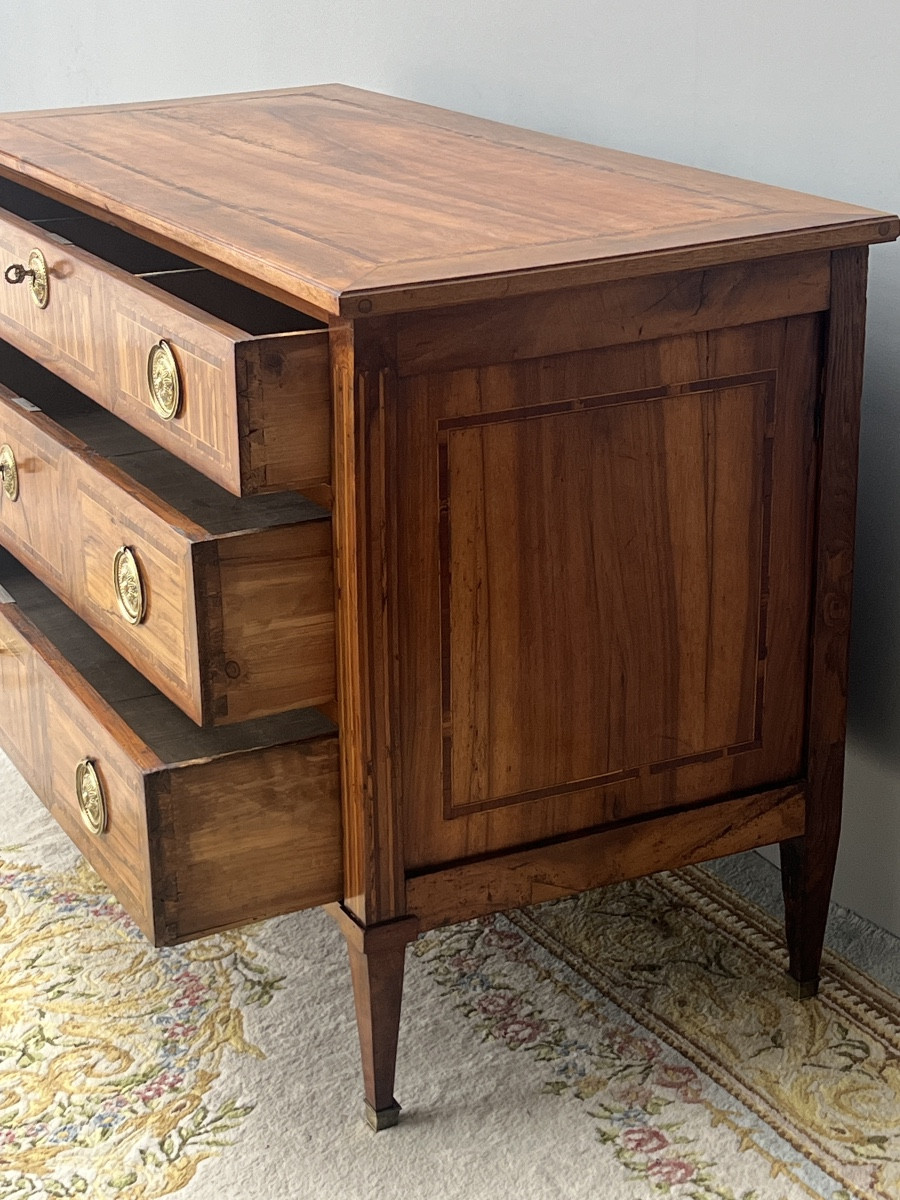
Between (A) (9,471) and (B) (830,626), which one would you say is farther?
(A) (9,471)

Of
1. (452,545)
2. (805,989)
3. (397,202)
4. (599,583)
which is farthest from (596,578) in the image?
(805,989)

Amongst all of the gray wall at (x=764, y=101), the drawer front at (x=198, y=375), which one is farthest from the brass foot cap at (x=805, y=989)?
the drawer front at (x=198, y=375)

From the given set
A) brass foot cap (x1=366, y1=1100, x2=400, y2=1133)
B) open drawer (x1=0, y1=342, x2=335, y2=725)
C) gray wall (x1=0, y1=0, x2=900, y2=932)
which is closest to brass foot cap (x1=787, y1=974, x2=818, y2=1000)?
gray wall (x1=0, y1=0, x2=900, y2=932)

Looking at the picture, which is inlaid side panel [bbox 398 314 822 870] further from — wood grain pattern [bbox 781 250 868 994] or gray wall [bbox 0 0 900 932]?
gray wall [bbox 0 0 900 932]

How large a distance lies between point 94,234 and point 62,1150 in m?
0.84

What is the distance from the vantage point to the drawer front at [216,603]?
Result: 3.44ft

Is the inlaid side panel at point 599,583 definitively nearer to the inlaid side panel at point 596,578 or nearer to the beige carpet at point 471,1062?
the inlaid side panel at point 596,578

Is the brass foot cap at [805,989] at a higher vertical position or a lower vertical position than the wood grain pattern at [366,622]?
lower

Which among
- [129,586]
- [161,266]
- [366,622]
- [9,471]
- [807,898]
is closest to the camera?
[366,622]

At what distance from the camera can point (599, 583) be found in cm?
113

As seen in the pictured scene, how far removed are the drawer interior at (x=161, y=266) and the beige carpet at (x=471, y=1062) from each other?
1.74 ft

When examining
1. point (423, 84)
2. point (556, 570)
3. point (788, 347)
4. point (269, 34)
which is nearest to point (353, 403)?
point (556, 570)

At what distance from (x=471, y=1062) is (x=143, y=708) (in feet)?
1.25

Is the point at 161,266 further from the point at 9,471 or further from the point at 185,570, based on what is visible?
the point at 185,570
